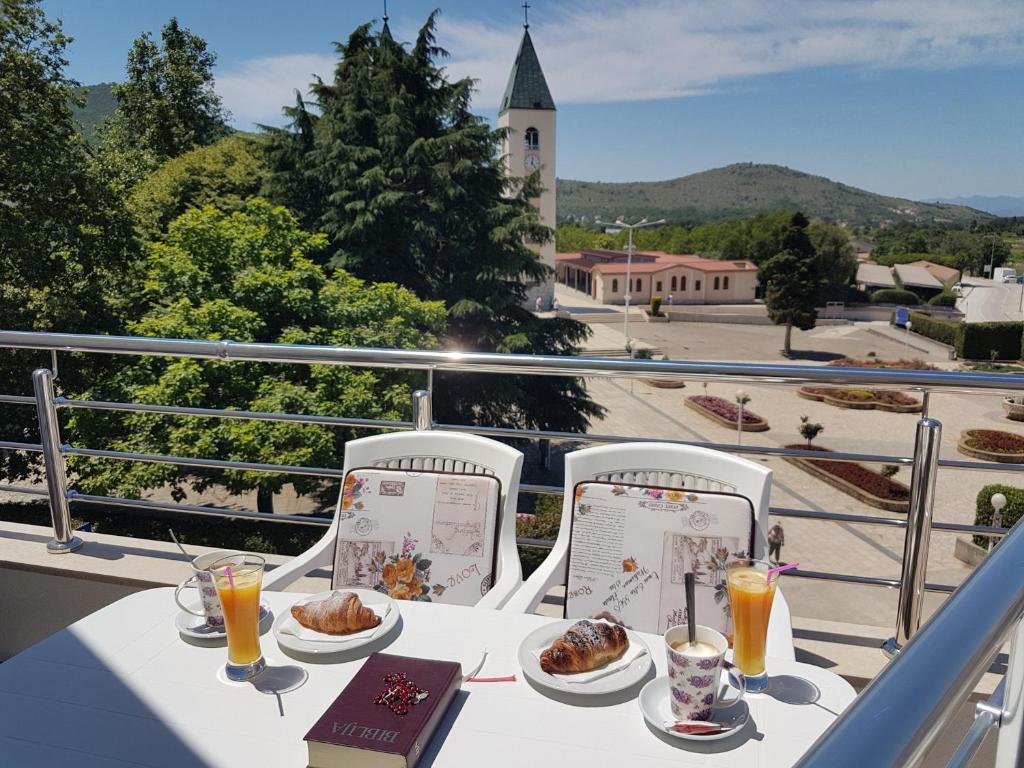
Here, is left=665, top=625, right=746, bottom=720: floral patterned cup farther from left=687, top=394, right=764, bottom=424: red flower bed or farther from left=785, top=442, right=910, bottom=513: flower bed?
left=687, top=394, right=764, bottom=424: red flower bed

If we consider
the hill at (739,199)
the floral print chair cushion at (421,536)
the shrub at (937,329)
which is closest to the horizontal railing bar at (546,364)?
the floral print chair cushion at (421,536)

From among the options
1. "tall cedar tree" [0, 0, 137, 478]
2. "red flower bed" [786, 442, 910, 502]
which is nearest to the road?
"red flower bed" [786, 442, 910, 502]

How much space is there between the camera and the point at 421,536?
2.25m

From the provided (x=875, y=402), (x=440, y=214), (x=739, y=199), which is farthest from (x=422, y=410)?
(x=739, y=199)

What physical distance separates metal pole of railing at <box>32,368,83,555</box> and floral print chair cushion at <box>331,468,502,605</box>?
1538 millimetres

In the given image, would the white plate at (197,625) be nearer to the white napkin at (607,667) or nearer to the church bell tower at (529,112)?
the white napkin at (607,667)

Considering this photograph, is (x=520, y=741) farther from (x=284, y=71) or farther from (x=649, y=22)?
(x=649, y=22)

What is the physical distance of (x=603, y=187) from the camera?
644 ft

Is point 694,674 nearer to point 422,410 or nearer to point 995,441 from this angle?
point 422,410

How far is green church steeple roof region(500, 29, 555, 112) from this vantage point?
4847 cm

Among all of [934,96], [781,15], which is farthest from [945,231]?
[781,15]

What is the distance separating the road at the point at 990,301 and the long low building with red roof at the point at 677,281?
18.5m

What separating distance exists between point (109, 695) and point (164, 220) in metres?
23.4

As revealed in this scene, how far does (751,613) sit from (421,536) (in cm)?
108
